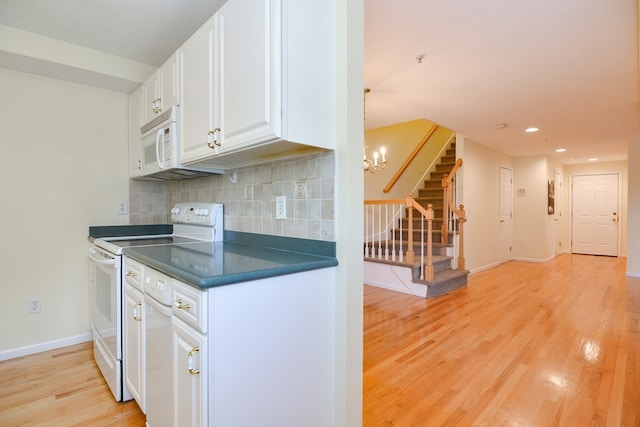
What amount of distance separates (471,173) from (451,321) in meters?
3.06

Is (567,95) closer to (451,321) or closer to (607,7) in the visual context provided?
(607,7)

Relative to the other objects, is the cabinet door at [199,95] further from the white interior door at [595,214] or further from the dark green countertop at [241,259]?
the white interior door at [595,214]

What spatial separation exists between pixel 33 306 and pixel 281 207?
2263 millimetres

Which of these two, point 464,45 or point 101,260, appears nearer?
point 101,260

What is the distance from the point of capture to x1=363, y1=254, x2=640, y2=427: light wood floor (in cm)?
175

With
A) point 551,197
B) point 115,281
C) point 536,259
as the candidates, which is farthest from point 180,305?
point 551,197

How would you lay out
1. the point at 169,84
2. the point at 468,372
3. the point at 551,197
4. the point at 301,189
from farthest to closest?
the point at 551,197
the point at 468,372
the point at 169,84
the point at 301,189

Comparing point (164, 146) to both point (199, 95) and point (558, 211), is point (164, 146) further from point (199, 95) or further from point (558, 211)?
point (558, 211)

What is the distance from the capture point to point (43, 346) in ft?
8.05

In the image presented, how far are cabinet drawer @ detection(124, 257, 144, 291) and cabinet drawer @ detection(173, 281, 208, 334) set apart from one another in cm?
46

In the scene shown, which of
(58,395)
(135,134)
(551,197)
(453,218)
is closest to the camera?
(58,395)

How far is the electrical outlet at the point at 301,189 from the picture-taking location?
5.01 feet

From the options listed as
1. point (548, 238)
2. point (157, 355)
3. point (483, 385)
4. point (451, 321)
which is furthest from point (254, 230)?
point (548, 238)

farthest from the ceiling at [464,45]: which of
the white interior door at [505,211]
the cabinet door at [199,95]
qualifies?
the white interior door at [505,211]
